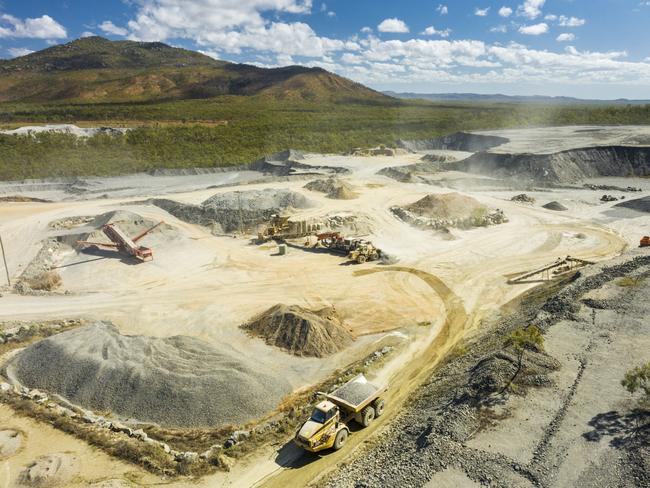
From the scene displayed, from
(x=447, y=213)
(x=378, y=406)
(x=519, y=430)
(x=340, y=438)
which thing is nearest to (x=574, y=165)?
(x=447, y=213)

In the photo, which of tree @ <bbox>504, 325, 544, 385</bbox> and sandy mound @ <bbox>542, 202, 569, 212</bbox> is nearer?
tree @ <bbox>504, 325, 544, 385</bbox>

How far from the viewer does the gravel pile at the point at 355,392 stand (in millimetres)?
13773

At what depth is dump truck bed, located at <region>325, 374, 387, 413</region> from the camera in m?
13.5

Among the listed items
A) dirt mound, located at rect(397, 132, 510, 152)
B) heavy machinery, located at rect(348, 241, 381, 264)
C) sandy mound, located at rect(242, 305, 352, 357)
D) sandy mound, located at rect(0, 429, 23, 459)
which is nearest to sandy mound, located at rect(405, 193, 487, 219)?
heavy machinery, located at rect(348, 241, 381, 264)

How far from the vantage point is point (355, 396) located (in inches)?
547

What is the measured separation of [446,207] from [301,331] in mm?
24127

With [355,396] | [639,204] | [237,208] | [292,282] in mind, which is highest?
[639,204]

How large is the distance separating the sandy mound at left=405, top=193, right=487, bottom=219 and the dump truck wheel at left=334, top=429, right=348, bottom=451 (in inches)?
1098

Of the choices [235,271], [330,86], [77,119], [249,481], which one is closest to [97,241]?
[235,271]

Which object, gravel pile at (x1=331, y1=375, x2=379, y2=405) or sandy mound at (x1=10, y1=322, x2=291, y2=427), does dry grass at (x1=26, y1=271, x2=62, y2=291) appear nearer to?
sandy mound at (x1=10, y1=322, x2=291, y2=427)

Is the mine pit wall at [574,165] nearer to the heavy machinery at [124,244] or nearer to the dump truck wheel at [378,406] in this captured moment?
the heavy machinery at [124,244]

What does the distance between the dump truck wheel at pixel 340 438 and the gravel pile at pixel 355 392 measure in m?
0.93

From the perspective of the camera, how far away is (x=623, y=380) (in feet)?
41.8

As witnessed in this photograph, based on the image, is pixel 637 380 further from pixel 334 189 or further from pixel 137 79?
pixel 137 79
